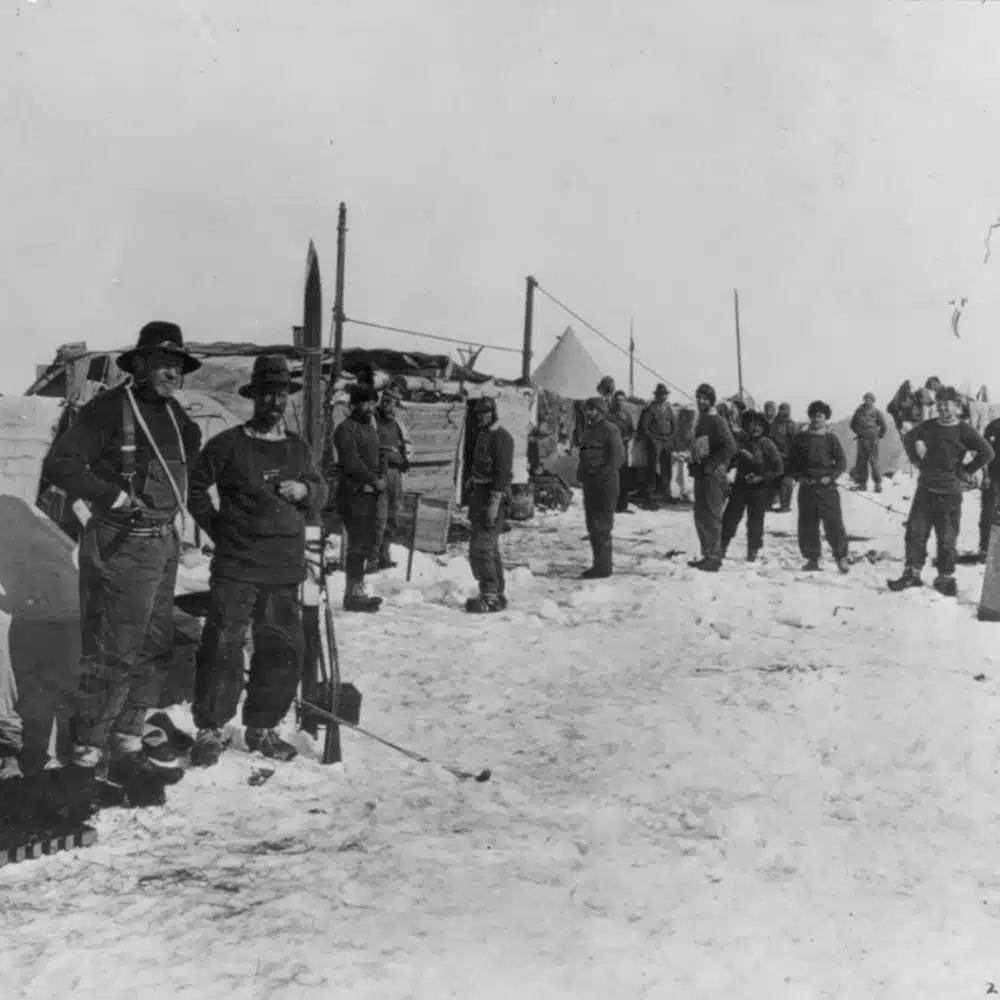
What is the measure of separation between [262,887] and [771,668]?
425 cm

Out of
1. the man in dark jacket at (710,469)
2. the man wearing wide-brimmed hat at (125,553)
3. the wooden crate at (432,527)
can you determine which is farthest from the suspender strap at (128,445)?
the wooden crate at (432,527)

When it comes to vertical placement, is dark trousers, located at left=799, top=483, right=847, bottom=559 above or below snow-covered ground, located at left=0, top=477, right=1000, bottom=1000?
above

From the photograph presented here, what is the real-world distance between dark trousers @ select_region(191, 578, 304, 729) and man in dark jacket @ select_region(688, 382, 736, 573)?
6518mm

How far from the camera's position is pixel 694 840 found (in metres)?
4.04

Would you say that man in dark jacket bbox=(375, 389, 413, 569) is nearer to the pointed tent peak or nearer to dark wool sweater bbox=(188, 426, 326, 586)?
dark wool sweater bbox=(188, 426, 326, 586)

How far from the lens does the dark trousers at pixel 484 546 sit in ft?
27.7

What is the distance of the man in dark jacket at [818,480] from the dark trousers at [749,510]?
0.45m

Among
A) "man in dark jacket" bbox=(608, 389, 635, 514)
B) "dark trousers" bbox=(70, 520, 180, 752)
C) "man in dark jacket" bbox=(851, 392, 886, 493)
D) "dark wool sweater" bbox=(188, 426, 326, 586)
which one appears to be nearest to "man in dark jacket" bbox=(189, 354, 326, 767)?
"dark wool sweater" bbox=(188, 426, 326, 586)

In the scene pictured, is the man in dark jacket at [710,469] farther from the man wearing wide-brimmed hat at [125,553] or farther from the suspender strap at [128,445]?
the suspender strap at [128,445]

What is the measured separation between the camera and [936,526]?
31.3ft

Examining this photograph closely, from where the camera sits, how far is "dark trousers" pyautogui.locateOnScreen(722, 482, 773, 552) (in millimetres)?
11008

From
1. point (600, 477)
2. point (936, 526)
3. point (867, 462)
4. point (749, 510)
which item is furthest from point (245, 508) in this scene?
point (867, 462)

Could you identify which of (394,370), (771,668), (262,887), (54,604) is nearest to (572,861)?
(262,887)

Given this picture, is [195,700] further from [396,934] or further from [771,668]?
[771,668]
